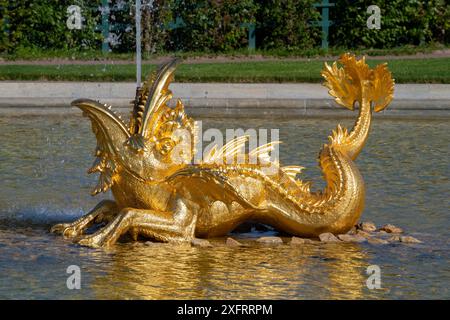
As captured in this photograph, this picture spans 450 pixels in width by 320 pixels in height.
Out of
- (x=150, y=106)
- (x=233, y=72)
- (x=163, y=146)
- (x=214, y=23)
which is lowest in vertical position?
(x=233, y=72)

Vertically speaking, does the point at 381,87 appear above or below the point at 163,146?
above

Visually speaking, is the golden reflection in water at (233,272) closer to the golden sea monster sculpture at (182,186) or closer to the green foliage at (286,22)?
the golden sea monster sculpture at (182,186)

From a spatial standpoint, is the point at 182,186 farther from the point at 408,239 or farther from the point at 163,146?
the point at 408,239

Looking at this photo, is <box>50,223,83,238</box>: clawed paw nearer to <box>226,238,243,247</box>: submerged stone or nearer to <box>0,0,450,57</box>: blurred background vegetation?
<box>226,238,243,247</box>: submerged stone

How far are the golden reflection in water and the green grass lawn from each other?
9504 mm

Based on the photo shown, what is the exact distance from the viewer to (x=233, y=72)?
1767 cm

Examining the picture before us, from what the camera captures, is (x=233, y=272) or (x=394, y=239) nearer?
(x=233, y=272)

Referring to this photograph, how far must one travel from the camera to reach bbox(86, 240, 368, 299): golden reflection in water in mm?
6309

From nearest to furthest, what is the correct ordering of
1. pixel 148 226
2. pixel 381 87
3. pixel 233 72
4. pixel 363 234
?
pixel 148 226
pixel 363 234
pixel 381 87
pixel 233 72

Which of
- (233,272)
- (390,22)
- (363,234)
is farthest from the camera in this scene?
(390,22)

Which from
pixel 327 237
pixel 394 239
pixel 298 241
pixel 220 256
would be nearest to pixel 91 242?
pixel 220 256

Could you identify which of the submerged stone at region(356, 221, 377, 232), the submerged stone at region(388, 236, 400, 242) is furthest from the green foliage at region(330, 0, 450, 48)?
the submerged stone at region(388, 236, 400, 242)

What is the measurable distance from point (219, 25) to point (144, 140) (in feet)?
47.3

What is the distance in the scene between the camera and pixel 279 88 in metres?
15.9
